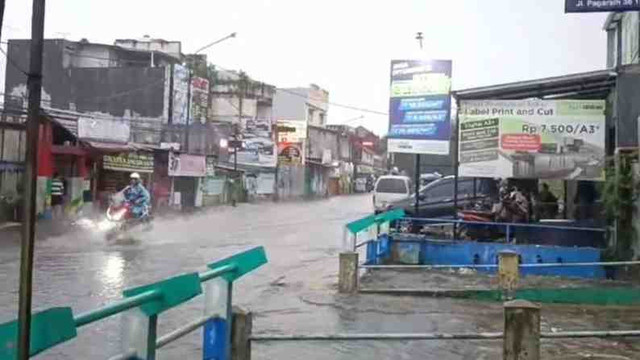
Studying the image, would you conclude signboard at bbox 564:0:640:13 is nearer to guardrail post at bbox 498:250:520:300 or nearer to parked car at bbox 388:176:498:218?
guardrail post at bbox 498:250:520:300

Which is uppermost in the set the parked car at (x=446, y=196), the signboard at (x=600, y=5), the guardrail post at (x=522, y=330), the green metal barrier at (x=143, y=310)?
the signboard at (x=600, y=5)

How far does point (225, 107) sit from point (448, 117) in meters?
52.8

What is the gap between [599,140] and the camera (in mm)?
15102

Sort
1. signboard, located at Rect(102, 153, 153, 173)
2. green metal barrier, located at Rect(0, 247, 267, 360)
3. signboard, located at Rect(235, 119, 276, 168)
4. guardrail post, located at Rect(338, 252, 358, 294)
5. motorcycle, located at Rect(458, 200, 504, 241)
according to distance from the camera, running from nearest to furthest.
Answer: green metal barrier, located at Rect(0, 247, 267, 360)
guardrail post, located at Rect(338, 252, 358, 294)
motorcycle, located at Rect(458, 200, 504, 241)
signboard, located at Rect(102, 153, 153, 173)
signboard, located at Rect(235, 119, 276, 168)

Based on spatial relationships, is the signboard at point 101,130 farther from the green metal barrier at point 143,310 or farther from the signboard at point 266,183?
the green metal barrier at point 143,310

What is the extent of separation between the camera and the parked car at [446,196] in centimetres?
2144

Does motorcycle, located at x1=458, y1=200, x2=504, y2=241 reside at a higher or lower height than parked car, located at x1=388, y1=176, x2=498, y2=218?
lower

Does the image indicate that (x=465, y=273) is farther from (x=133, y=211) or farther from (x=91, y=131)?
(x=91, y=131)

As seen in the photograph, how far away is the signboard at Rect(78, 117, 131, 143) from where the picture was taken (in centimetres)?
2917

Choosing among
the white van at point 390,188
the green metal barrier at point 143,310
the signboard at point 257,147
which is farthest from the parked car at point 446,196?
the signboard at point 257,147

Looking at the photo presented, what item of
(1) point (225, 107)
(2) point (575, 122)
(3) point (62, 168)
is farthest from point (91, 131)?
(1) point (225, 107)

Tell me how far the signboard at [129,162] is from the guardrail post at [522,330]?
2735cm

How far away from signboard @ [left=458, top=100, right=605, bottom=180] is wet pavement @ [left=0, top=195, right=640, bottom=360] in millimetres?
3490

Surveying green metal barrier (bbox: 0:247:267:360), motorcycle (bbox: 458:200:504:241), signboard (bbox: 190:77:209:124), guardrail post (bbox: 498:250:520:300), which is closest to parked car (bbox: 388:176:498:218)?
motorcycle (bbox: 458:200:504:241)
